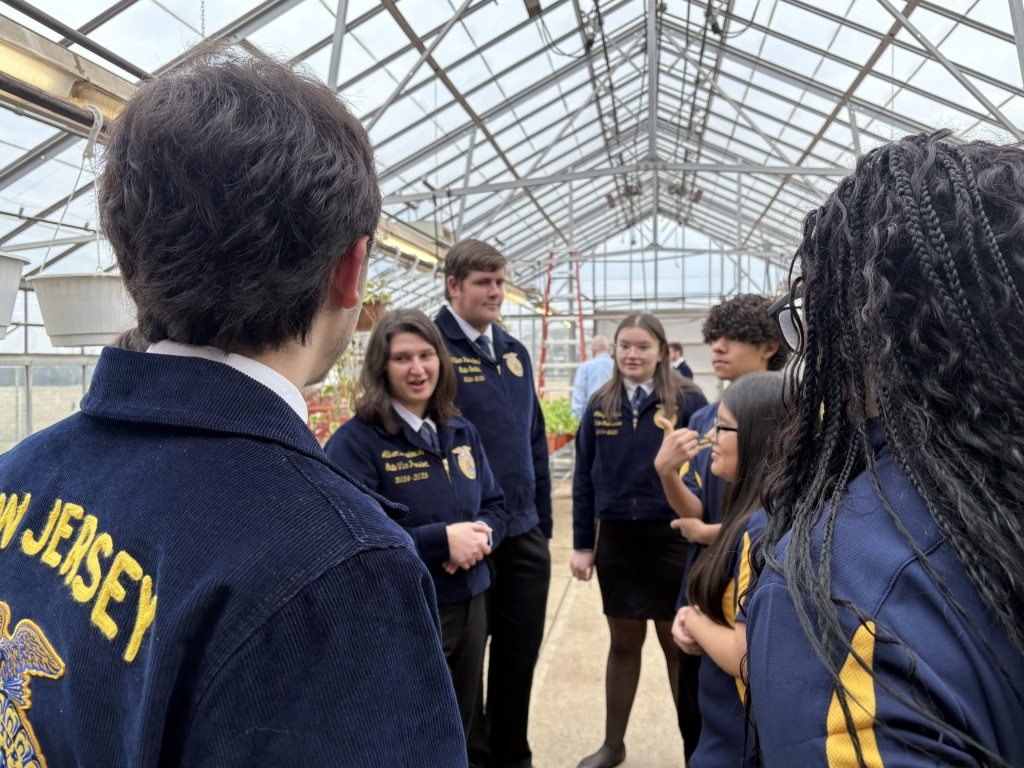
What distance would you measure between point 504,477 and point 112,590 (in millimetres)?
1860

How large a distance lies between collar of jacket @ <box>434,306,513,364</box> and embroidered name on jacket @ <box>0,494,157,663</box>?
183 cm

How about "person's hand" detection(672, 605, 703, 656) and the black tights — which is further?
the black tights

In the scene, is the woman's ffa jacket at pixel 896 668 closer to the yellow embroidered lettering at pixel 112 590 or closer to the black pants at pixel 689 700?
the yellow embroidered lettering at pixel 112 590

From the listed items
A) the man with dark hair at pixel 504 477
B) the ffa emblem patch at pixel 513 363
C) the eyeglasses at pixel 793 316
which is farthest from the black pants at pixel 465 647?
the eyeglasses at pixel 793 316

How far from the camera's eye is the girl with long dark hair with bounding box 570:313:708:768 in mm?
2455

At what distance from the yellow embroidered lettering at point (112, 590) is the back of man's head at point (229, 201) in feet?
0.65

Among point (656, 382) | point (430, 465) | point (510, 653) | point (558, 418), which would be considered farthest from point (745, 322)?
point (558, 418)

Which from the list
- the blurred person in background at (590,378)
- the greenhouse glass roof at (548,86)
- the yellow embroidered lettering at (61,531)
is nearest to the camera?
the yellow embroidered lettering at (61,531)

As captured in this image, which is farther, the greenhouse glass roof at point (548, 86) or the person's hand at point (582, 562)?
the greenhouse glass roof at point (548, 86)

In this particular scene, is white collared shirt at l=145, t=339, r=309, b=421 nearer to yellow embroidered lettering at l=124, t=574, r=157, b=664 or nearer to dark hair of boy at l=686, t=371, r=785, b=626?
yellow embroidered lettering at l=124, t=574, r=157, b=664

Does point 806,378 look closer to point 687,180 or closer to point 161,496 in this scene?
point 161,496

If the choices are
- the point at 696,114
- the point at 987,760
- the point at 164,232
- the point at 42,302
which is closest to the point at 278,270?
the point at 164,232

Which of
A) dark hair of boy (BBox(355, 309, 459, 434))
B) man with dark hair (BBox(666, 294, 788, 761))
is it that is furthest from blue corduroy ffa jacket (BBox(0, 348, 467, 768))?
man with dark hair (BBox(666, 294, 788, 761))

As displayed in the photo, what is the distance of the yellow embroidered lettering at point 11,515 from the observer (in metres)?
0.66
